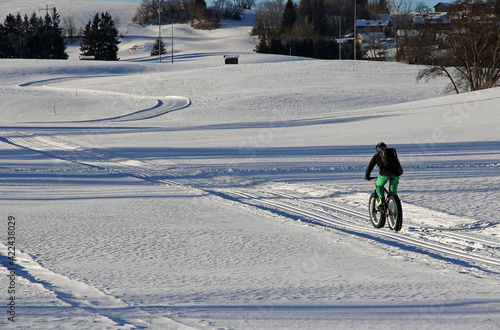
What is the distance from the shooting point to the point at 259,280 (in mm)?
6062

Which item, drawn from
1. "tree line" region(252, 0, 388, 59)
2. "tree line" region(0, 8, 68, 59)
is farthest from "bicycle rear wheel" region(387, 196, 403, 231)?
"tree line" region(0, 8, 68, 59)

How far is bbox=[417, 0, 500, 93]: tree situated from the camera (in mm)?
36375

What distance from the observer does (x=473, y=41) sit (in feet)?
121

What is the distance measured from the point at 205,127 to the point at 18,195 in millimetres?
16478

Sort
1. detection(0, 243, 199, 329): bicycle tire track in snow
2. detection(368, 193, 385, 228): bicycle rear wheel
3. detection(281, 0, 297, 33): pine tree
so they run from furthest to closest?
detection(281, 0, 297, 33): pine tree
detection(368, 193, 385, 228): bicycle rear wheel
detection(0, 243, 199, 329): bicycle tire track in snow

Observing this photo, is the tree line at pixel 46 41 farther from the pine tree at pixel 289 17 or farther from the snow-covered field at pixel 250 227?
the snow-covered field at pixel 250 227

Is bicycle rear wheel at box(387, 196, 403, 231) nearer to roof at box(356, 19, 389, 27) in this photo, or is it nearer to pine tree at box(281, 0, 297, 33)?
roof at box(356, 19, 389, 27)

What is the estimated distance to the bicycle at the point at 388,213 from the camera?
810cm

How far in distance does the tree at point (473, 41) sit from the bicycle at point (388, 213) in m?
31.9

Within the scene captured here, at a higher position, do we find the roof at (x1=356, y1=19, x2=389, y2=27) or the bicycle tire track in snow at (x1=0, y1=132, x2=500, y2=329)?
the roof at (x1=356, y1=19, x2=389, y2=27)

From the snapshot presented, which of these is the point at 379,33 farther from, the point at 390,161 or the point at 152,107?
the point at 390,161

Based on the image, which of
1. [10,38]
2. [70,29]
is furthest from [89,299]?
[70,29]

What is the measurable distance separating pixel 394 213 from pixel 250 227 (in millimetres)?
2262

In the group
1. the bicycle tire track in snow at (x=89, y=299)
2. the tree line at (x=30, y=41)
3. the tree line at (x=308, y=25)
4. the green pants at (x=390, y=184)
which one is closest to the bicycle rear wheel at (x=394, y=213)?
the green pants at (x=390, y=184)
